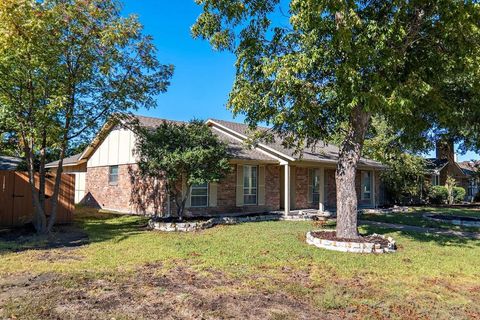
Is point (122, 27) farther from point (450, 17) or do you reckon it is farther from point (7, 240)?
point (450, 17)

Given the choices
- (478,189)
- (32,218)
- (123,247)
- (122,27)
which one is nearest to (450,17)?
(122,27)

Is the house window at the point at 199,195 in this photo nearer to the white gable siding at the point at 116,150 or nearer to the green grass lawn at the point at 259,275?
the white gable siding at the point at 116,150

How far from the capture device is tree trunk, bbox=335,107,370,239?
10.3 metres

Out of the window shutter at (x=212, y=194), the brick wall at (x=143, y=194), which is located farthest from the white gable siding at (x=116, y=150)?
the window shutter at (x=212, y=194)

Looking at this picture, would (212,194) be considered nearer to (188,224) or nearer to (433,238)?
(188,224)

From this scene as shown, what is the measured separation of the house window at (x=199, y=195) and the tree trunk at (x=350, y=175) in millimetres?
7693

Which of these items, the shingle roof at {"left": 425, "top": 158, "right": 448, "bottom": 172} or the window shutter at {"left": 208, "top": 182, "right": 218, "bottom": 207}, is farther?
the shingle roof at {"left": 425, "top": 158, "right": 448, "bottom": 172}

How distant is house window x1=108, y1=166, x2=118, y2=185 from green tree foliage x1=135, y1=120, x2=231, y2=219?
6.60 metres

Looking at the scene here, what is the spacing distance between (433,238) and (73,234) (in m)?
11.4

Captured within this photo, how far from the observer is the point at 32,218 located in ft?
43.2

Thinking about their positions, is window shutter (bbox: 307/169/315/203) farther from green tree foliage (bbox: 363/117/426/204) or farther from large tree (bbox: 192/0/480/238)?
large tree (bbox: 192/0/480/238)

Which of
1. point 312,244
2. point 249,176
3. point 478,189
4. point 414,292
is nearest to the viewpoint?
point 414,292

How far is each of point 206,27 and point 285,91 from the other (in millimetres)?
3144

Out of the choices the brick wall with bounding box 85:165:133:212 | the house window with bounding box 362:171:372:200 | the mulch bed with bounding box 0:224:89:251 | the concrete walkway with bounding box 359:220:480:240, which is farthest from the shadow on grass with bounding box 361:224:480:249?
the brick wall with bounding box 85:165:133:212
